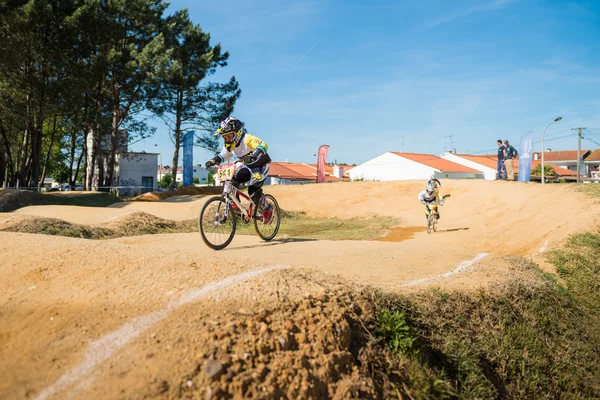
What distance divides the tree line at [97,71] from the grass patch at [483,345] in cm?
2719

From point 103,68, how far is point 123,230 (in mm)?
19377

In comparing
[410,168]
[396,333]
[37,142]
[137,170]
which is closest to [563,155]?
[410,168]

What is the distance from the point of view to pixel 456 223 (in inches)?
897

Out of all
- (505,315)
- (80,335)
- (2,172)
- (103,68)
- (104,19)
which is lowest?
(505,315)

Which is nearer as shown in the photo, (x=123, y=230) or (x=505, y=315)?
(x=505, y=315)

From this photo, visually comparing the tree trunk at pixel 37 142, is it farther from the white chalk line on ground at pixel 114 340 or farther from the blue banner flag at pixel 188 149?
the white chalk line on ground at pixel 114 340

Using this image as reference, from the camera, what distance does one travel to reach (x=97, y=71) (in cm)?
2867

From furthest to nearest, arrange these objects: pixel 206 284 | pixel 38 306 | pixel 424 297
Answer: pixel 424 297 < pixel 206 284 < pixel 38 306

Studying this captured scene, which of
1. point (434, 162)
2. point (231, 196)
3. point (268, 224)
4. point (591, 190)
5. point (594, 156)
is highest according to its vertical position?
point (594, 156)

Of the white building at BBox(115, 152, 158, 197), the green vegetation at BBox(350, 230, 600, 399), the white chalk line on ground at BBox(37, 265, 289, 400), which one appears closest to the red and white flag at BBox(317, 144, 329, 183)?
the white building at BBox(115, 152, 158, 197)

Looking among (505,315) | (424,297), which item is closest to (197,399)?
(424,297)

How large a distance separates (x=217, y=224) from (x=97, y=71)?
24.8 meters

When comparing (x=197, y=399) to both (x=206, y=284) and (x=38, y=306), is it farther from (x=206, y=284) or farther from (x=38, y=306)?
(x=38, y=306)

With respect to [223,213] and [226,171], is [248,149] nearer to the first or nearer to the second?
[226,171]
